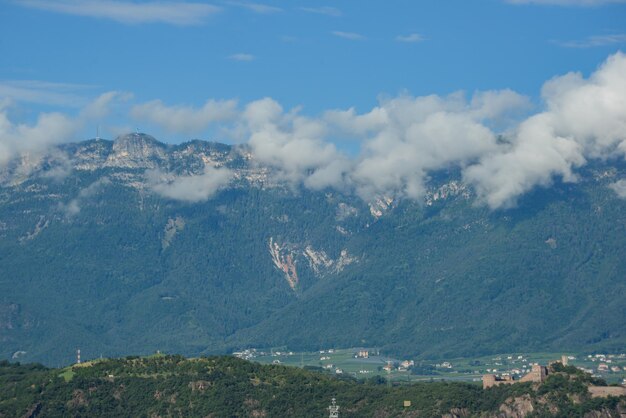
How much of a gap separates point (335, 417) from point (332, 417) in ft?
9.96

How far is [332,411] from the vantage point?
200 m

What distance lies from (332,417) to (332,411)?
7.00 meters

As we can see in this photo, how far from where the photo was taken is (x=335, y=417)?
A: 195500 millimetres

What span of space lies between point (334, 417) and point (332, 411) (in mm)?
4629

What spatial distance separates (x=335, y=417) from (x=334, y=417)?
0.64m

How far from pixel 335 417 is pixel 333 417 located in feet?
6.64

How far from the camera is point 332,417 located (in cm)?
19250

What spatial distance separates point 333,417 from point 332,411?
6.00 m

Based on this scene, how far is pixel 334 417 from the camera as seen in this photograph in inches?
7672

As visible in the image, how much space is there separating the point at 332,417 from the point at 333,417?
3.32 feet

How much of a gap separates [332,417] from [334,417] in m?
2.40
